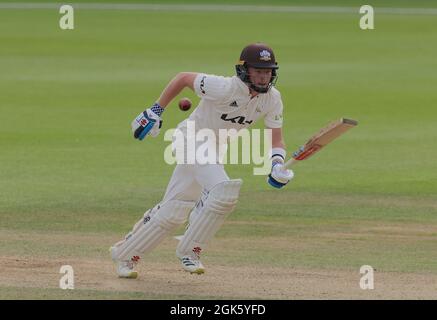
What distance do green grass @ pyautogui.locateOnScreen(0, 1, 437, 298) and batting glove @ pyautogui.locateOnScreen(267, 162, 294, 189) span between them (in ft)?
3.65

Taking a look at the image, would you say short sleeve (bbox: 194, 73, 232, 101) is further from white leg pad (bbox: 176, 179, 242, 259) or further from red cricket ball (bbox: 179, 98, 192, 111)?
white leg pad (bbox: 176, 179, 242, 259)

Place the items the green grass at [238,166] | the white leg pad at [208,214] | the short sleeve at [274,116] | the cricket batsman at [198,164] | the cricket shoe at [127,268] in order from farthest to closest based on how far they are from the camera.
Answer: the green grass at [238,166] → the short sleeve at [274,116] → the cricket shoe at [127,268] → the cricket batsman at [198,164] → the white leg pad at [208,214]

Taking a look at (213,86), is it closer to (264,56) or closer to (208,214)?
(264,56)

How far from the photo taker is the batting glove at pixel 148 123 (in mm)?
8688

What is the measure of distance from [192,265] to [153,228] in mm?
374

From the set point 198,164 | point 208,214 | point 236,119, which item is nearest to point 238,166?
point 236,119

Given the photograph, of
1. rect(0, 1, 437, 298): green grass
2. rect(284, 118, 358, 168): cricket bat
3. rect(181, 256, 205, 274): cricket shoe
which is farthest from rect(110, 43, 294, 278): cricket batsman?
rect(0, 1, 437, 298): green grass

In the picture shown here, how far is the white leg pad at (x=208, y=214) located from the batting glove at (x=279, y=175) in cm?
39

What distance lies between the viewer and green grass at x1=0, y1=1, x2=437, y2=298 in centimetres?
1162

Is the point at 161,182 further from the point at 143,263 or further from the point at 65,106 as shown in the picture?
the point at 65,106

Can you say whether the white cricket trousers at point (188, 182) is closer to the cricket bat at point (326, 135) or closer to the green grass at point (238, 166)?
the cricket bat at point (326, 135)

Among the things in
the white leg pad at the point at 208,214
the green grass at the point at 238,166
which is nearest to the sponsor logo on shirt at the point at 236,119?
the white leg pad at the point at 208,214
